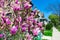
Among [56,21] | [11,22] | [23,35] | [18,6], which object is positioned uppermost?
[18,6]

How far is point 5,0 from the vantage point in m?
3.79

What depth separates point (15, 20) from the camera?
3.53 metres

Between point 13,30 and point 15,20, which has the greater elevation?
point 15,20

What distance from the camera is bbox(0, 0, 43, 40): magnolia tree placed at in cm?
337

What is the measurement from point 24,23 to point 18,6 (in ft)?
1.00

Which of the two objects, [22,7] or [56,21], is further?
[56,21]

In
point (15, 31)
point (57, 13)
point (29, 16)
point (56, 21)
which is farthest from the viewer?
point (57, 13)

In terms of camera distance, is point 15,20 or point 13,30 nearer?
point 13,30

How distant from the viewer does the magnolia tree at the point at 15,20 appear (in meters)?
3.37

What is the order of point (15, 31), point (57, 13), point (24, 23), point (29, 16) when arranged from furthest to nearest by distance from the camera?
1. point (57, 13)
2. point (29, 16)
3. point (24, 23)
4. point (15, 31)

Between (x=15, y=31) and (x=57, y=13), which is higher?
(x=15, y=31)

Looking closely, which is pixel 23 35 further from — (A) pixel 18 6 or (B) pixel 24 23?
(A) pixel 18 6

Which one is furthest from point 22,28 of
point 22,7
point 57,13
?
point 57,13

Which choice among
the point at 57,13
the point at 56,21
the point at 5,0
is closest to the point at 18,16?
the point at 5,0
